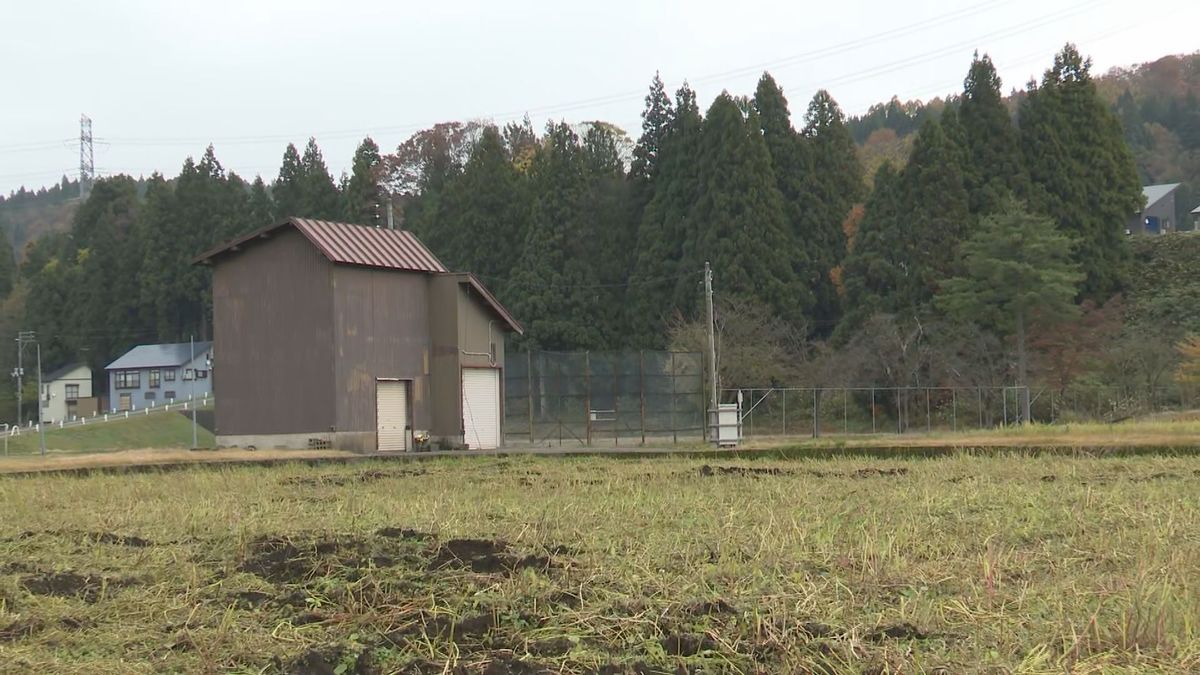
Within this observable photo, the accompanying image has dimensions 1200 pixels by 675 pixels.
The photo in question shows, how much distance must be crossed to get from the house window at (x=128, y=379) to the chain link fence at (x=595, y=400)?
49274 millimetres

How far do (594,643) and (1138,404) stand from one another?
1333 inches

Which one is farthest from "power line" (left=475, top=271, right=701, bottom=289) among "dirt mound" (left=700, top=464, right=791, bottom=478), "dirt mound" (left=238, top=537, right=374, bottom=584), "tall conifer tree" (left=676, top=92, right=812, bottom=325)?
"dirt mound" (left=238, top=537, right=374, bottom=584)

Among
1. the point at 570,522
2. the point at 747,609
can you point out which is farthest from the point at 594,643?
the point at 570,522

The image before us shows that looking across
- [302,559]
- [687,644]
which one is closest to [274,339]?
[302,559]

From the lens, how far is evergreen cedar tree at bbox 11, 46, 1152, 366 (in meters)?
44.3

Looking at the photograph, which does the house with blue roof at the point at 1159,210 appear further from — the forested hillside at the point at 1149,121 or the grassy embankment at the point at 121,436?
the grassy embankment at the point at 121,436

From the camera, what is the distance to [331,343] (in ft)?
85.8

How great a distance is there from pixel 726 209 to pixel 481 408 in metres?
19.9

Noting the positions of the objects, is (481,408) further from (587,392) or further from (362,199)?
(362,199)

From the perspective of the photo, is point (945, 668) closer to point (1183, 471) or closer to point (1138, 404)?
point (1183, 471)

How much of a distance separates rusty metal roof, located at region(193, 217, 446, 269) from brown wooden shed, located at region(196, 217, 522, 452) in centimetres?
4

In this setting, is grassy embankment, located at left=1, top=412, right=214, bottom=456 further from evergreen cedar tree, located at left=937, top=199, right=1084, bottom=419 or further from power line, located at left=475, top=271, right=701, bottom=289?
evergreen cedar tree, located at left=937, top=199, right=1084, bottom=419

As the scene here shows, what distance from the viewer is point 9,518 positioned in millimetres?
10102

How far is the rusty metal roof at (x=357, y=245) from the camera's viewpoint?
2645cm
